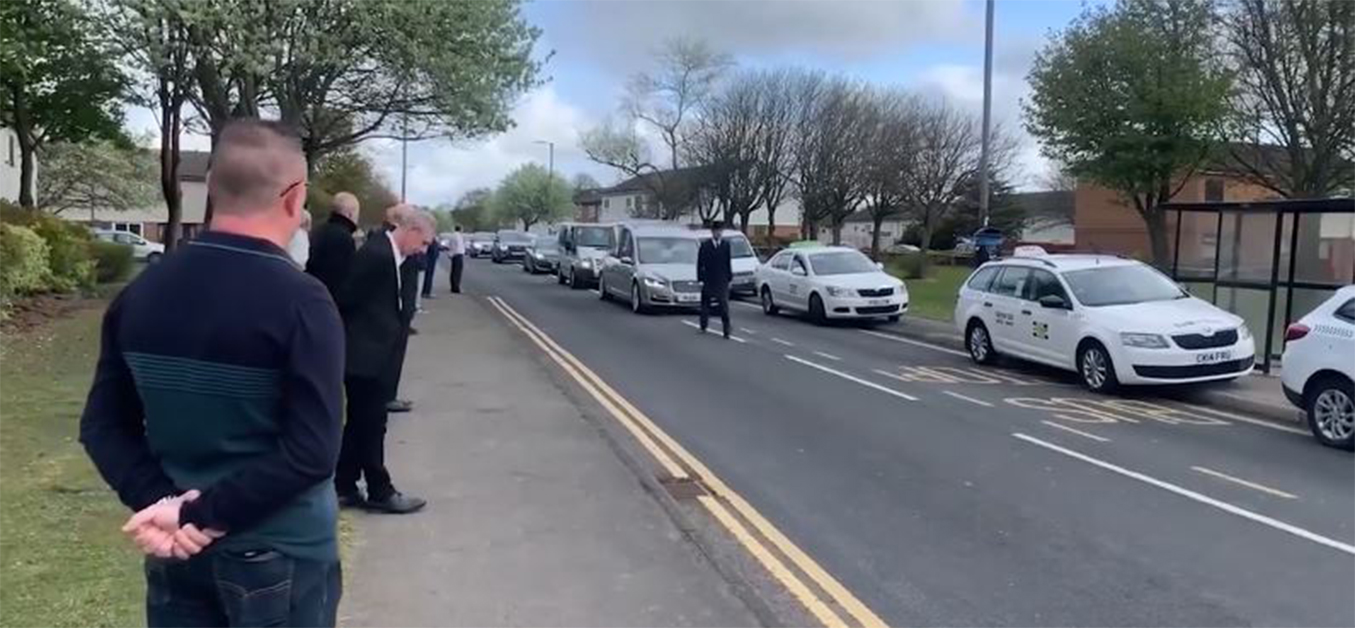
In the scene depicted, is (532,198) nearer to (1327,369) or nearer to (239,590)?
(1327,369)

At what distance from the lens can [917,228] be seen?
74250 millimetres

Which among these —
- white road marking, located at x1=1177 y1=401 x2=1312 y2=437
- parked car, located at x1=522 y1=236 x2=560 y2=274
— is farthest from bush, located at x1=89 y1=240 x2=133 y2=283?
white road marking, located at x1=1177 y1=401 x2=1312 y2=437

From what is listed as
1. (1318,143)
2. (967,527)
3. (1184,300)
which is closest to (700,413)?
(967,527)

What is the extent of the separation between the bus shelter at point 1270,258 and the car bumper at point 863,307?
20.2 feet

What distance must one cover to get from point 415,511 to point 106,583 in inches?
79.4

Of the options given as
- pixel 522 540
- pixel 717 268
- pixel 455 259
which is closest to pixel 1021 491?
pixel 522 540

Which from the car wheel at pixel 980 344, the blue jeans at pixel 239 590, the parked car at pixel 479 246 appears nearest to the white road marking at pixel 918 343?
the car wheel at pixel 980 344

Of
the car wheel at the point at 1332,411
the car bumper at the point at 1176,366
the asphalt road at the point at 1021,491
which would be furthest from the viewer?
the car bumper at the point at 1176,366

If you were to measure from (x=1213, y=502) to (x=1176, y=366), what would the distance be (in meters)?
5.30

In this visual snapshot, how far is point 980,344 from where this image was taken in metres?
16.4

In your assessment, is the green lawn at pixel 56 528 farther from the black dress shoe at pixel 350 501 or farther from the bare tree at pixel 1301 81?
the bare tree at pixel 1301 81

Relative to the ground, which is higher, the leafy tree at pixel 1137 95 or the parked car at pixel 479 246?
the leafy tree at pixel 1137 95

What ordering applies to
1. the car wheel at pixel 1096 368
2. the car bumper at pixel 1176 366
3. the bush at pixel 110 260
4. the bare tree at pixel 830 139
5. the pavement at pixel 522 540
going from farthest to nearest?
the bare tree at pixel 830 139 < the bush at pixel 110 260 < the car wheel at pixel 1096 368 < the car bumper at pixel 1176 366 < the pavement at pixel 522 540

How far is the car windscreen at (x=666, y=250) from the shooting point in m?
25.3
